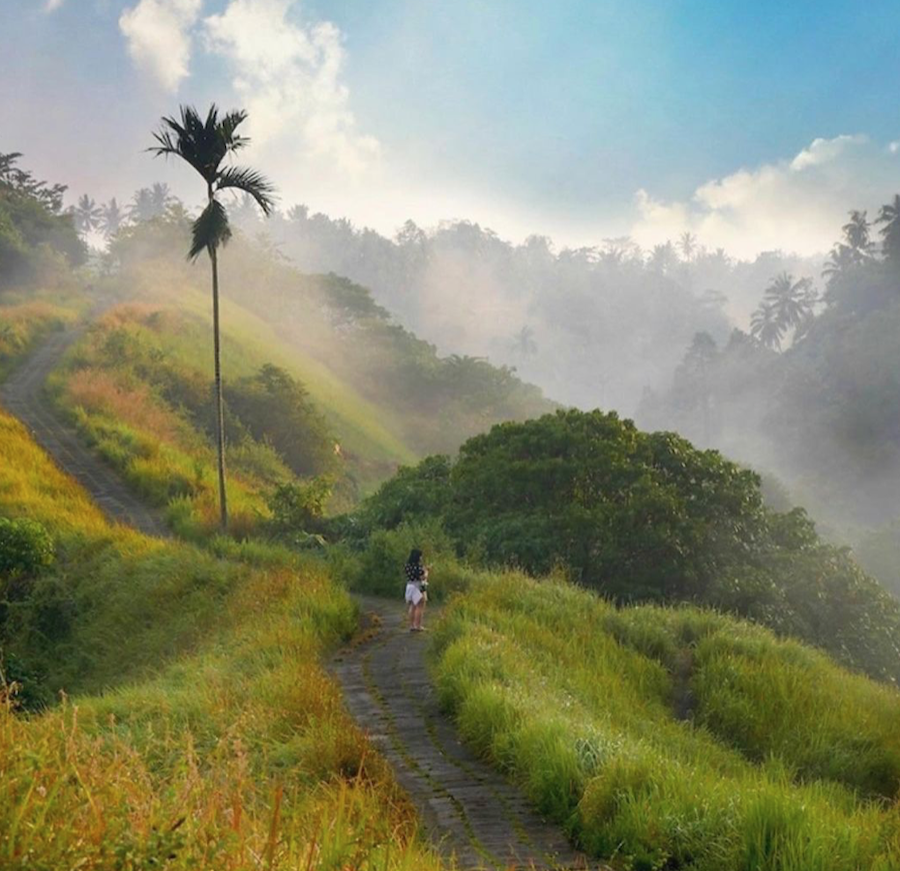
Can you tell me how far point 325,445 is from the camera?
40375mm

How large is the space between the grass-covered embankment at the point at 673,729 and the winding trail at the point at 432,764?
0.22 meters

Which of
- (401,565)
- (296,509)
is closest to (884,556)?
(296,509)

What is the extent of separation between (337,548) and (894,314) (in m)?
83.9

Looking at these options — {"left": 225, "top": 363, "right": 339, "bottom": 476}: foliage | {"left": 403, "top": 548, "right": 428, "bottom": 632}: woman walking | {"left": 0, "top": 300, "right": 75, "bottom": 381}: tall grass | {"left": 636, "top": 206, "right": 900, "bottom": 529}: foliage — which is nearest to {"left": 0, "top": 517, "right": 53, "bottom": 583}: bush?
{"left": 403, "top": 548, "right": 428, "bottom": 632}: woman walking

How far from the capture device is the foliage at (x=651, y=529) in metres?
19.6

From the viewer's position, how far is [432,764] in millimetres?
7691

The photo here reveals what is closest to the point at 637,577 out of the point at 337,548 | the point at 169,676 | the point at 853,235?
the point at 337,548

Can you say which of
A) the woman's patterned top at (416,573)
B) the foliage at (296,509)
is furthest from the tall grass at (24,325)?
the woman's patterned top at (416,573)

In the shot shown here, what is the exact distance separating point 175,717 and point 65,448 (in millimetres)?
22186

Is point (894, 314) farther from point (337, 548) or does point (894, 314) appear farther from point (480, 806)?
point (480, 806)

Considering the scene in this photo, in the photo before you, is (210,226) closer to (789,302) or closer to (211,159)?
(211,159)

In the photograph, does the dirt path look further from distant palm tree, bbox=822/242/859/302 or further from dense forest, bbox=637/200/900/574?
distant palm tree, bbox=822/242/859/302

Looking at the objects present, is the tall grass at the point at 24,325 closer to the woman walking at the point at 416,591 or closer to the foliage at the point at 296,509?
the foliage at the point at 296,509

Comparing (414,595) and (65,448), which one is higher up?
(414,595)
